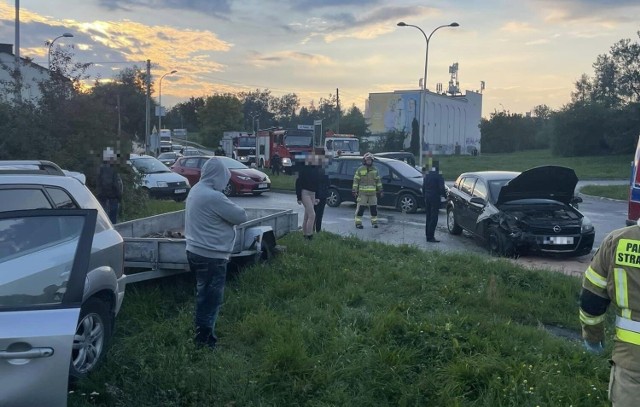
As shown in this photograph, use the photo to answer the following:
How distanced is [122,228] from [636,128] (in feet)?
194

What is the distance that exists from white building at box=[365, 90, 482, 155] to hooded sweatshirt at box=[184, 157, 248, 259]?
61.9 metres

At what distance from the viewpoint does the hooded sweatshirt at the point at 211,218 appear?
5.59 meters

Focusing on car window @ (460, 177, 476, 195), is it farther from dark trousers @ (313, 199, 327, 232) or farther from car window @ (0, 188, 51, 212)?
car window @ (0, 188, 51, 212)

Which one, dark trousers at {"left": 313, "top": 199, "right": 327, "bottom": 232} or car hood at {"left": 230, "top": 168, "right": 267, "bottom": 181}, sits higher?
car hood at {"left": 230, "top": 168, "right": 267, "bottom": 181}

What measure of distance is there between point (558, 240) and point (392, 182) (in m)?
7.54

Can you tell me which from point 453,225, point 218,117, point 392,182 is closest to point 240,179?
point 392,182

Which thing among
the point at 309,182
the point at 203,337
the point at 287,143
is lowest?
the point at 203,337

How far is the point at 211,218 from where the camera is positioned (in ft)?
18.5

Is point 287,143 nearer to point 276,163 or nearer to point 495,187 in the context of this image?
point 276,163

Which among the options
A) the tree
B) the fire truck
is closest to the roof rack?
the fire truck

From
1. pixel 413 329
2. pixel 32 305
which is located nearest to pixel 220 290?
pixel 413 329

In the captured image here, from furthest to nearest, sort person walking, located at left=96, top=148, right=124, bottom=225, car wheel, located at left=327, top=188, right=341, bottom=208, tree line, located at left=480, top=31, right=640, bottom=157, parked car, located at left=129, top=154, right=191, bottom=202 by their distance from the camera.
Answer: tree line, located at left=480, top=31, right=640, bottom=157, parked car, located at left=129, top=154, right=191, bottom=202, car wheel, located at left=327, top=188, right=341, bottom=208, person walking, located at left=96, top=148, right=124, bottom=225

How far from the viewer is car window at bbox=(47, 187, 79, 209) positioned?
5.20 meters

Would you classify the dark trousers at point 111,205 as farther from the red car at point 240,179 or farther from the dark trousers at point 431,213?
the red car at point 240,179
